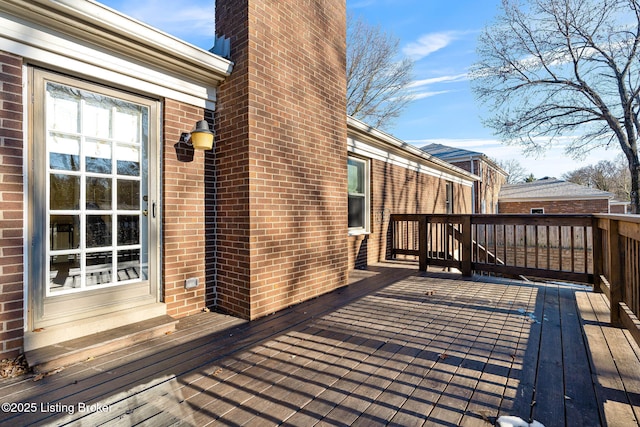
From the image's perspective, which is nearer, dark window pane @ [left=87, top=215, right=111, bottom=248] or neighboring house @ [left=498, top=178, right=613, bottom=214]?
dark window pane @ [left=87, top=215, right=111, bottom=248]

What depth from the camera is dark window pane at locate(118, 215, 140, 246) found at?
9.45 ft

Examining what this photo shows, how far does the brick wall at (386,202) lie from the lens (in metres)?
6.11

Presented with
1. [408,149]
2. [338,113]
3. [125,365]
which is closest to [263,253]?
[125,365]

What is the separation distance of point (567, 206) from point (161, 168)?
22.6 m

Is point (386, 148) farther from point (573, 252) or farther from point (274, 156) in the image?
point (274, 156)

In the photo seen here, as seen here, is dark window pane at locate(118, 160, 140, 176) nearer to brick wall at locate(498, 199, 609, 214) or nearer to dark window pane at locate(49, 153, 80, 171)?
dark window pane at locate(49, 153, 80, 171)

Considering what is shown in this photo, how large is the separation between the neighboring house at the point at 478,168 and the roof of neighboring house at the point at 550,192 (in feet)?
7.64

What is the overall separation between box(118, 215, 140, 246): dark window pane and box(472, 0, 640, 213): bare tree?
551 inches

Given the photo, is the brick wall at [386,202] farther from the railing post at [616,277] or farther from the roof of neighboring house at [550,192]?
the roof of neighboring house at [550,192]

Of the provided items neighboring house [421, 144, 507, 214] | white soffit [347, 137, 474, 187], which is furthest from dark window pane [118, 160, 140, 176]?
neighboring house [421, 144, 507, 214]

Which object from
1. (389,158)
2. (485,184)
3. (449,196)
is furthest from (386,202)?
(485,184)

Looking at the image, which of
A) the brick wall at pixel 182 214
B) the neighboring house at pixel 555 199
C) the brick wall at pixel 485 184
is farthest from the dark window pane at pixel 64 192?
the neighboring house at pixel 555 199

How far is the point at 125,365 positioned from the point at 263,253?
1.50 meters

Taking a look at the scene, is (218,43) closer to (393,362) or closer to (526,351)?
(393,362)
